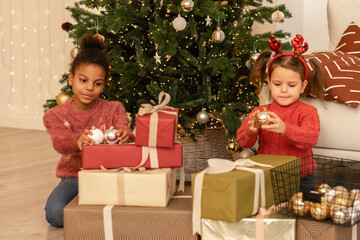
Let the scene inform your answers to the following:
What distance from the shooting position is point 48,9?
4.22m

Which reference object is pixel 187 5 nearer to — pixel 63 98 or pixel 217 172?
pixel 63 98

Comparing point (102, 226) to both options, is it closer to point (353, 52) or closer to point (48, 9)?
point (353, 52)

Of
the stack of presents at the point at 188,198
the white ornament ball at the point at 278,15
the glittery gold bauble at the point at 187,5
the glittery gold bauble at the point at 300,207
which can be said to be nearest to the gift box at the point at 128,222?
the stack of presents at the point at 188,198

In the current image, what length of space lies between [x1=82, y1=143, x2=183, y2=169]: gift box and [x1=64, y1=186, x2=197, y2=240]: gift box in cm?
15

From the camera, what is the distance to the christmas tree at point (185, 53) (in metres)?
2.07

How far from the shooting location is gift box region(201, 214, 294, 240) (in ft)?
4.57

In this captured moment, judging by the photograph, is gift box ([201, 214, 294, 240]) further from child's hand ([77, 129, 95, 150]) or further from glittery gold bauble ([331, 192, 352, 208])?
child's hand ([77, 129, 95, 150])

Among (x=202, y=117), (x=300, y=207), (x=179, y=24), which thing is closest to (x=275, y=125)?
(x=300, y=207)

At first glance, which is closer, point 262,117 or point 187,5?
point 262,117

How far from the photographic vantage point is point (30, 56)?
14.5ft

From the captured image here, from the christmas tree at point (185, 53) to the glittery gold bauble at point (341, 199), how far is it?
2.65 ft

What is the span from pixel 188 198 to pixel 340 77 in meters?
0.85

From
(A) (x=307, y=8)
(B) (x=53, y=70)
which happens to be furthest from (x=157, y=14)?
(B) (x=53, y=70)

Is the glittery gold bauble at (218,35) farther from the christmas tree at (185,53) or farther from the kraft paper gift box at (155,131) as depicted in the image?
the kraft paper gift box at (155,131)
